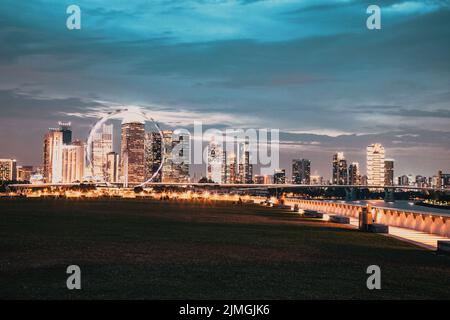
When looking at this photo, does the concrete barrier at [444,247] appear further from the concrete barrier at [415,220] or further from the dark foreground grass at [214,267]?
the concrete barrier at [415,220]

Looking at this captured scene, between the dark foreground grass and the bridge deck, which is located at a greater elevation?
the dark foreground grass

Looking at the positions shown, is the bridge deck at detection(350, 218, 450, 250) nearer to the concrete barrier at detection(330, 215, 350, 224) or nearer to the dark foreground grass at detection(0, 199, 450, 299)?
the dark foreground grass at detection(0, 199, 450, 299)

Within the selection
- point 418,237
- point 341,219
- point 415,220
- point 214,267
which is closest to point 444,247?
point 418,237

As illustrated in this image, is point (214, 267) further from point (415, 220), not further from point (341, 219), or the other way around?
point (341, 219)

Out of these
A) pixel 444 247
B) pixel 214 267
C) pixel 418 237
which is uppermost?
pixel 444 247

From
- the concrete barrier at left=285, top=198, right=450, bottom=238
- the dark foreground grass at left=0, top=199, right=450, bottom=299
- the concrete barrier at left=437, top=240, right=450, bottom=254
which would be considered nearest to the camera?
the dark foreground grass at left=0, top=199, right=450, bottom=299

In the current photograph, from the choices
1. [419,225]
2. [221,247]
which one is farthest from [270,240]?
[419,225]

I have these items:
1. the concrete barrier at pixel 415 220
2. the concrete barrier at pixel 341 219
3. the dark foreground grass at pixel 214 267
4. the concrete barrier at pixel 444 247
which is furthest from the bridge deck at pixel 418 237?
the concrete barrier at pixel 341 219

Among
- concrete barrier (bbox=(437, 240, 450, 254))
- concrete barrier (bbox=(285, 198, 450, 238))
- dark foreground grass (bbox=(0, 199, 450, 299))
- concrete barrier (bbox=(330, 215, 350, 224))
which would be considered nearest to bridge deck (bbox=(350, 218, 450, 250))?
concrete barrier (bbox=(285, 198, 450, 238))

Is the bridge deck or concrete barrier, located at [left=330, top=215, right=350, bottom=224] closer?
the bridge deck

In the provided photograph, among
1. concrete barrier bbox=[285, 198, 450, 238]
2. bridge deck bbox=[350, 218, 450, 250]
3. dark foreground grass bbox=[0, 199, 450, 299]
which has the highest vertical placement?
concrete barrier bbox=[285, 198, 450, 238]

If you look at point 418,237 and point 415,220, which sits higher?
point 415,220
